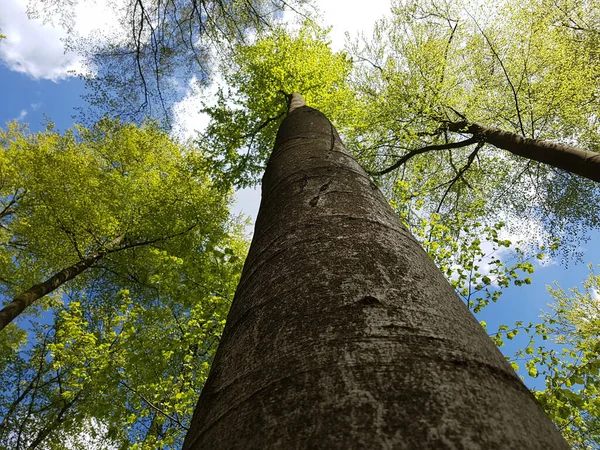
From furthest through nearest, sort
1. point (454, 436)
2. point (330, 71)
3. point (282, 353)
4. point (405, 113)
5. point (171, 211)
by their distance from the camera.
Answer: point (171, 211)
point (330, 71)
point (405, 113)
point (282, 353)
point (454, 436)

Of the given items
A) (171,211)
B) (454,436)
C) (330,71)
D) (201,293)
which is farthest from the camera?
(171,211)

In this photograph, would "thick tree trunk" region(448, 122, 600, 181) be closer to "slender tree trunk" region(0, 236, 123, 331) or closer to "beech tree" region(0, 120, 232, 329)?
"beech tree" region(0, 120, 232, 329)

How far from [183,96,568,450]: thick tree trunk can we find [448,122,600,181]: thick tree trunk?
5005mm

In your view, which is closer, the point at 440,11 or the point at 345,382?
the point at 345,382

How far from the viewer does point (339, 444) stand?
490 millimetres

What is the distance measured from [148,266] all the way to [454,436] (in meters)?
13.6

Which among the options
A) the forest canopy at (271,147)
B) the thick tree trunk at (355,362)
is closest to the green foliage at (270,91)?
the forest canopy at (271,147)

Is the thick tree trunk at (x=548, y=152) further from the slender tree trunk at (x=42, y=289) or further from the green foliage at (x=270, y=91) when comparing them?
the slender tree trunk at (x=42, y=289)

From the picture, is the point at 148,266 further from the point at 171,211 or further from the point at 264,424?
the point at 264,424

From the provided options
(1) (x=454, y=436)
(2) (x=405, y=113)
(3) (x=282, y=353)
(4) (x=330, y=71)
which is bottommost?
(1) (x=454, y=436)

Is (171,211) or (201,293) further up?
(171,211)

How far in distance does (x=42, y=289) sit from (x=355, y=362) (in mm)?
10047

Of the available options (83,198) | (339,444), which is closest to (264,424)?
(339,444)

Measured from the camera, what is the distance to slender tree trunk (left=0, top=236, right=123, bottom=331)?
7105mm
